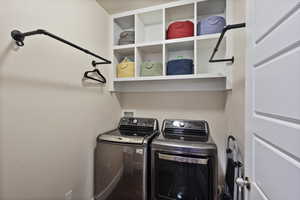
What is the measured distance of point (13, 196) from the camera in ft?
3.05

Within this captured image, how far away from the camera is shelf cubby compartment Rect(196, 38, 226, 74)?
1.71 m

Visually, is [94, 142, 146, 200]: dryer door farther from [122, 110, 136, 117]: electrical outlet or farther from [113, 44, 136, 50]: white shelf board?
[113, 44, 136, 50]: white shelf board

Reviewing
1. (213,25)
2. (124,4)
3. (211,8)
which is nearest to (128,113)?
(124,4)

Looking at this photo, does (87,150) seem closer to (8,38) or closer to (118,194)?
(118,194)

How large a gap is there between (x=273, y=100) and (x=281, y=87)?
80 millimetres

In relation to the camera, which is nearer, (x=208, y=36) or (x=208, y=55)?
(x=208, y=36)

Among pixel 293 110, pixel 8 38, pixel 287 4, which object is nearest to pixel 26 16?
pixel 8 38

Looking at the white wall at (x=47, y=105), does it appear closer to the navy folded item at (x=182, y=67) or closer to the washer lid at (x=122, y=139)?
the washer lid at (x=122, y=139)

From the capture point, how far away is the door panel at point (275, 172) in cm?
48

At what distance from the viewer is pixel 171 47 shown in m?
1.92

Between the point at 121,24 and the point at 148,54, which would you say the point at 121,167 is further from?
the point at 121,24

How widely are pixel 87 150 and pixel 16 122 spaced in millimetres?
785

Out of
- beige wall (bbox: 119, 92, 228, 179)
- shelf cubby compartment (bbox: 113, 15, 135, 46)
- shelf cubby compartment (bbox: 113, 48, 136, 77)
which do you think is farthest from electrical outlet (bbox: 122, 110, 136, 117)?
shelf cubby compartment (bbox: 113, 15, 135, 46)

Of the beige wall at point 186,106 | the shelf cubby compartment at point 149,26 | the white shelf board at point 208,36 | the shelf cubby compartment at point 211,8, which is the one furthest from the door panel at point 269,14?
the shelf cubby compartment at point 149,26
